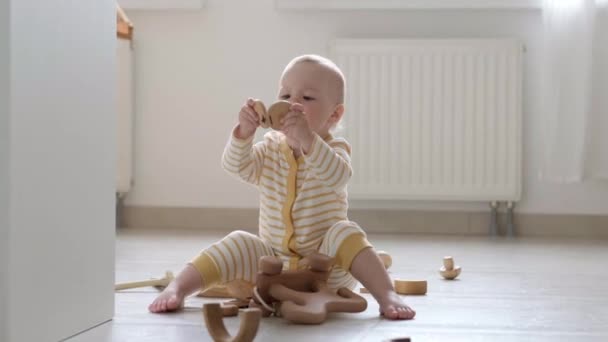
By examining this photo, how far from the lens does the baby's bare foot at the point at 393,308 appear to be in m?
1.23

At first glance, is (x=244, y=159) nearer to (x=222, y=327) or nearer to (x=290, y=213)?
(x=290, y=213)

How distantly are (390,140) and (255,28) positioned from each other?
580mm

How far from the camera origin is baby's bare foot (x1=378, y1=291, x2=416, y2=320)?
48.4 inches

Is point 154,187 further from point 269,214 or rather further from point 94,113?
point 94,113

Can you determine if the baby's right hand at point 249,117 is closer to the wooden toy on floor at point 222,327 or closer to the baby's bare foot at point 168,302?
the baby's bare foot at point 168,302

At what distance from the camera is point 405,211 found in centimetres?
291

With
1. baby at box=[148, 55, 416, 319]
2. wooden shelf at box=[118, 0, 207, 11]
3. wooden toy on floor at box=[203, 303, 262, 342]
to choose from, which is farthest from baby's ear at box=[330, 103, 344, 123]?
wooden shelf at box=[118, 0, 207, 11]

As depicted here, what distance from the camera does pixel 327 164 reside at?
132cm

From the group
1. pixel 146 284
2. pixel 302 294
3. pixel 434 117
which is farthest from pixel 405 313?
pixel 434 117

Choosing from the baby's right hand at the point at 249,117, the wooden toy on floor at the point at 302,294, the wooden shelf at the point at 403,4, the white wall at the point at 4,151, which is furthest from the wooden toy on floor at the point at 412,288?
the wooden shelf at the point at 403,4

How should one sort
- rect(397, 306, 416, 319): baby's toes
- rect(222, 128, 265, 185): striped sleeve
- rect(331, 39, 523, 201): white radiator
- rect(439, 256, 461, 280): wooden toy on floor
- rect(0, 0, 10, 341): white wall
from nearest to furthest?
rect(0, 0, 10, 341): white wall < rect(397, 306, 416, 319): baby's toes < rect(222, 128, 265, 185): striped sleeve < rect(439, 256, 461, 280): wooden toy on floor < rect(331, 39, 523, 201): white radiator

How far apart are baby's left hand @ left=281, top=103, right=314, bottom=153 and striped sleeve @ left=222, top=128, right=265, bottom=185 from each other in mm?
89

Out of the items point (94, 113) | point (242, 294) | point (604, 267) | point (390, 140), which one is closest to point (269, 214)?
point (242, 294)

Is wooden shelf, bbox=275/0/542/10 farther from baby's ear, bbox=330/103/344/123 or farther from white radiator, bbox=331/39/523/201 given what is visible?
baby's ear, bbox=330/103/344/123
